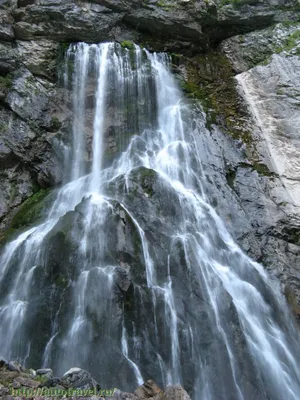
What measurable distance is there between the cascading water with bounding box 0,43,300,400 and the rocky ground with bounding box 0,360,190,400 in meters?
1.52

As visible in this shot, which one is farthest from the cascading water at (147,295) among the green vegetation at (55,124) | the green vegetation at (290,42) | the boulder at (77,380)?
the green vegetation at (290,42)

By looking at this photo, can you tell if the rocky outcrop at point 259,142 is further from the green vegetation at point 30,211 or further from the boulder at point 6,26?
the boulder at point 6,26

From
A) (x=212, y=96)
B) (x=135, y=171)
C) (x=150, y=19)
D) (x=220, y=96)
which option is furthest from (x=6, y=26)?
(x=220, y=96)

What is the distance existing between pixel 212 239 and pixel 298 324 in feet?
9.93

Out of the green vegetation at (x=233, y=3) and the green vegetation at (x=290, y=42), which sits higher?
the green vegetation at (x=233, y=3)

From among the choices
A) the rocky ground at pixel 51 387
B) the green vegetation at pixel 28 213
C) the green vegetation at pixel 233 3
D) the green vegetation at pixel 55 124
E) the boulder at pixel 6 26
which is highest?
the green vegetation at pixel 233 3

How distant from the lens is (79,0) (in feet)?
53.1

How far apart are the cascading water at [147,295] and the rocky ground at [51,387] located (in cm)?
152

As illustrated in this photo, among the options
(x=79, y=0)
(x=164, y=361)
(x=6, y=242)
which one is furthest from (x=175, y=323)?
(x=79, y=0)

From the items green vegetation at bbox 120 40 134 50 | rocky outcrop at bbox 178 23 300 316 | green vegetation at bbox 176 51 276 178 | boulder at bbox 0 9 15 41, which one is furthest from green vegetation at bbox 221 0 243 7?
boulder at bbox 0 9 15 41

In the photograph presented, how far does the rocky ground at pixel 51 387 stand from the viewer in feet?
16.0

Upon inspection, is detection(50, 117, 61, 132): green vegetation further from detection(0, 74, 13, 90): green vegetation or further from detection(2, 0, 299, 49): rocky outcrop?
detection(2, 0, 299, 49): rocky outcrop

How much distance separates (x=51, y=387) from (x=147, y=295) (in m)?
3.43

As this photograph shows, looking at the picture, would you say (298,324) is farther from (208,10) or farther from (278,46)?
(208,10)
